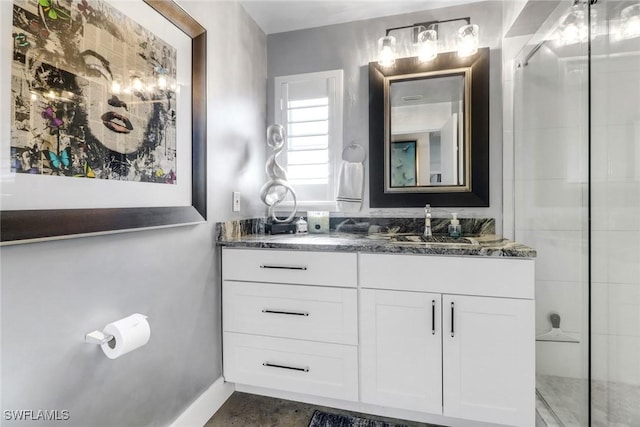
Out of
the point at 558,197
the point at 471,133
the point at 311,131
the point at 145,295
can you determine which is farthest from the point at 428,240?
the point at 145,295

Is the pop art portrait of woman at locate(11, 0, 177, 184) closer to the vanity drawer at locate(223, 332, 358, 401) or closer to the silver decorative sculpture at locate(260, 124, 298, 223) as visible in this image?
the silver decorative sculpture at locate(260, 124, 298, 223)

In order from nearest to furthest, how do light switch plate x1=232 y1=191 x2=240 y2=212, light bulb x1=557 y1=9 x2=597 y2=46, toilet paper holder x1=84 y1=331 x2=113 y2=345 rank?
toilet paper holder x1=84 y1=331 x2=113 y2=345 < light bulb x1=557 y1=9 x2=597 y2=46 < light switch plate x1=232 y1=191 x2=240 y2=212

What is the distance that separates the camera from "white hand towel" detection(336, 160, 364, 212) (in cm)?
200

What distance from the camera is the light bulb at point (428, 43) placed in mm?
1838

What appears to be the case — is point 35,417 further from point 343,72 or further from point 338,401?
point 343,72

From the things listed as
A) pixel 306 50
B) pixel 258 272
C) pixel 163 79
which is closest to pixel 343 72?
pixel 306 50

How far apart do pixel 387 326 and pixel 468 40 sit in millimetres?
1642

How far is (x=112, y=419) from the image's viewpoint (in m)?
1.05

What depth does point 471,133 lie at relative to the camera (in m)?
1.83

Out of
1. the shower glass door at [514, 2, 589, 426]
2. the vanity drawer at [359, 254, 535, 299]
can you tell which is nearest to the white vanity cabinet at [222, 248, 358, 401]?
the vanity drawer at [359, 254, 535, 299]

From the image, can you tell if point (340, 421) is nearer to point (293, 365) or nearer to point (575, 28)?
point (293, 365)

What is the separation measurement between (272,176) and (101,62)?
40.2 inches

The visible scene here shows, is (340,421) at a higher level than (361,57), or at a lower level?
lower

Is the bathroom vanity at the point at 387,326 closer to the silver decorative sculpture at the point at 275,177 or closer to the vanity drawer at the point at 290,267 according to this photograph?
the vanity drawer at the point at 290,267
